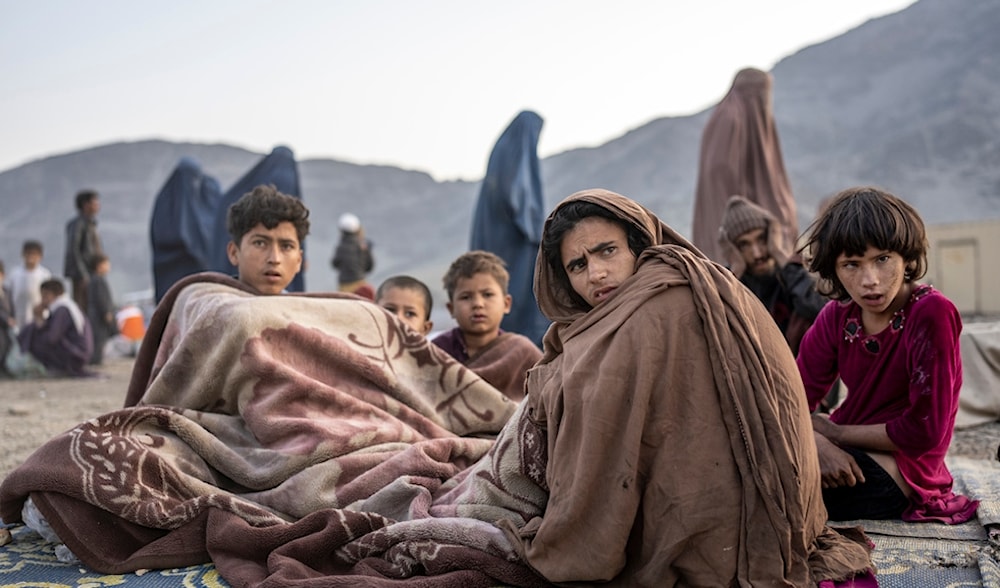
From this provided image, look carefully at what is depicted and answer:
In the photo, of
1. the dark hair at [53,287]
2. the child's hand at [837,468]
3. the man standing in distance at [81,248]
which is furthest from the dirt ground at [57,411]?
the child's hand at [837,468]

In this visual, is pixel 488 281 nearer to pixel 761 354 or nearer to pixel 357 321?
pixel 357 321

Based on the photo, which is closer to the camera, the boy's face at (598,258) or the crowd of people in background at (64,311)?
the boy's face at (598,258)

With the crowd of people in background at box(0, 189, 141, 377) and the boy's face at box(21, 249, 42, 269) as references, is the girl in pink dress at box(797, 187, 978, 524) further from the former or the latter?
the boy's face at box(21, 249, 42, 269)

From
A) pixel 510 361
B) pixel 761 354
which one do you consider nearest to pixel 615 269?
pixel 761 354

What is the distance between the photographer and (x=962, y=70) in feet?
144

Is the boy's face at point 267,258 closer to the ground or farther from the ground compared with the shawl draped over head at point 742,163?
closer to the ground

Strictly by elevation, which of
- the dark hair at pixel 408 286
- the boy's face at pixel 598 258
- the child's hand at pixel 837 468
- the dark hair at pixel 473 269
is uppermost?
the boy's face at pixel 598 258

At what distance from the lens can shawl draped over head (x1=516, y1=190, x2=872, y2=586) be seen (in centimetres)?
192

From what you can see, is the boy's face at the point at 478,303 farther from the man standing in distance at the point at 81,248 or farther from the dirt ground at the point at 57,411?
the man standing in distance at the point at 81,248

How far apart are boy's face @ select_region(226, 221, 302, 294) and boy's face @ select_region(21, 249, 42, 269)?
9072mm

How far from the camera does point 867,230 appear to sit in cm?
250

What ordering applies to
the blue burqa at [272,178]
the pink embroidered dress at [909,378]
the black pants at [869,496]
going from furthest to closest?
the blue burqa at [272,178] → the black pants at [869,496] → the pink embroidered dress at [909,378]

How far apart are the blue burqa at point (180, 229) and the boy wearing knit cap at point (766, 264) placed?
22.2 feet

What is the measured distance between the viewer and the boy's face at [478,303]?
12.5 feet
